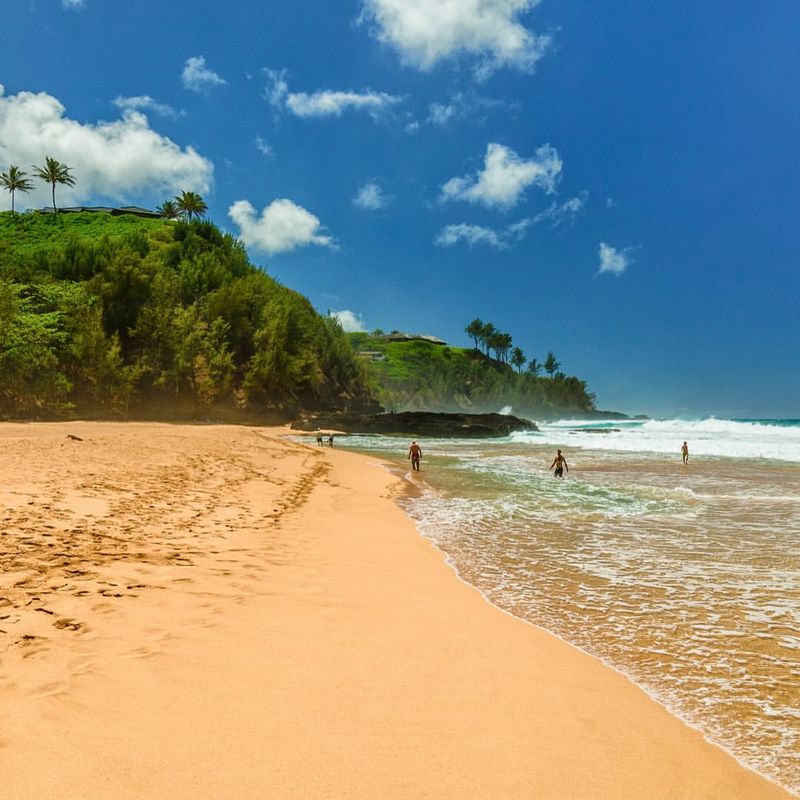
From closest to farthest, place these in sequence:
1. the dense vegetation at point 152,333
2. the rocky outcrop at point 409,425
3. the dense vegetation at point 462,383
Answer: the dense vegetation at point 152,333 < the rocky outcrop at point 409,425 < the dense vegetation at point 462,383

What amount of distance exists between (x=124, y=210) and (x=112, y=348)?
74361 millimetres

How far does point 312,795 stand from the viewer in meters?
2.23

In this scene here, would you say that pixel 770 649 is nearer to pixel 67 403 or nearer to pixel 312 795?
pixel 312 795

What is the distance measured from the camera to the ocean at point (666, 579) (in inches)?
147

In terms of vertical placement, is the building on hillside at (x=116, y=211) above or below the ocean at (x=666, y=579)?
above

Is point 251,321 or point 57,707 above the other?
point 251,321

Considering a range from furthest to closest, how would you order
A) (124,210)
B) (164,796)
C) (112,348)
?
(124,210) < (112,348) < (164,796)

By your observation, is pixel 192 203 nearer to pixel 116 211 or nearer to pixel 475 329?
pixel 116 211

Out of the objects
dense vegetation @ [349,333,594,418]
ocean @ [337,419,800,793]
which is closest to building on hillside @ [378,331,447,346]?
dense vegetation @ [349,333,594,418]

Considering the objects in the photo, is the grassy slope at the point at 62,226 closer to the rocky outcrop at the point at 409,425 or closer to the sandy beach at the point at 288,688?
the rocky outcrop at the point at 409,425

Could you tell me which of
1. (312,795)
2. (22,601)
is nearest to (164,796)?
(312,795)

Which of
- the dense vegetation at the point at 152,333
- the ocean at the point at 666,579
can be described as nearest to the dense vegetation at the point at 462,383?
the dense vegetation at the point at 152,333

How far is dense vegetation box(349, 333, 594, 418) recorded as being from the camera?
5271 inches

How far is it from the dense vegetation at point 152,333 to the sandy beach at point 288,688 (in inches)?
1356
